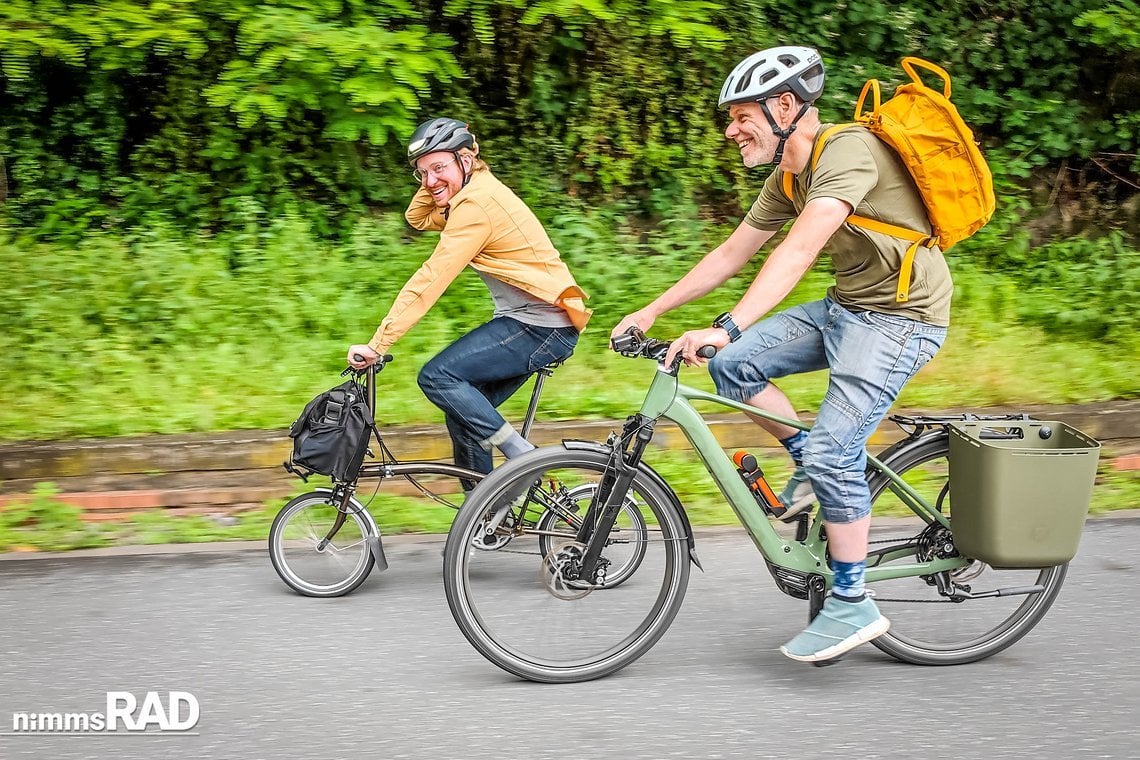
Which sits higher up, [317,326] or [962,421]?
[962,421]

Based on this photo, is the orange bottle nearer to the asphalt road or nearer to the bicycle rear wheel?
the bicycle rear wheel

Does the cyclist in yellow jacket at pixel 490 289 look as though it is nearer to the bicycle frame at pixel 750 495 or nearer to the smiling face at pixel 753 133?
the bicycle frame at pixel 750 495

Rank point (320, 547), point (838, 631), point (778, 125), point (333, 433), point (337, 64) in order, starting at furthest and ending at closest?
point (337, 64), point (320, 547), point (333, 433), point (838, 631), point (778, 125)

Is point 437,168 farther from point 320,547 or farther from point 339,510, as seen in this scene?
point 320,547

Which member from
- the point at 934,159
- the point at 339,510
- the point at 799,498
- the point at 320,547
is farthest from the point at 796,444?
the point at 320,547

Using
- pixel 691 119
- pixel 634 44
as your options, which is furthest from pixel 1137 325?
pixel 634 44

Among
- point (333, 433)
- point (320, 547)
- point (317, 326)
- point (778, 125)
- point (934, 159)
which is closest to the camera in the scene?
point (934, 159)

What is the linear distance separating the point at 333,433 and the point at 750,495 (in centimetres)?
167

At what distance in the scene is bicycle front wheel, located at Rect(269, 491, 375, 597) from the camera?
4.90 metres

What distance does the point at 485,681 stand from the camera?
13.3 ft

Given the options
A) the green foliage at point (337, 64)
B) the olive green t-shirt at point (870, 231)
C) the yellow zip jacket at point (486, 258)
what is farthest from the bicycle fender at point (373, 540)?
the green foliage at point (337, 64)

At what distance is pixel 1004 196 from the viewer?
9211 millimetres

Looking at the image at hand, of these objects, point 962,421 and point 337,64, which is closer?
point 962,421

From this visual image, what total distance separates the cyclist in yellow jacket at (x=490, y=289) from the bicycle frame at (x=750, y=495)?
1022mm
